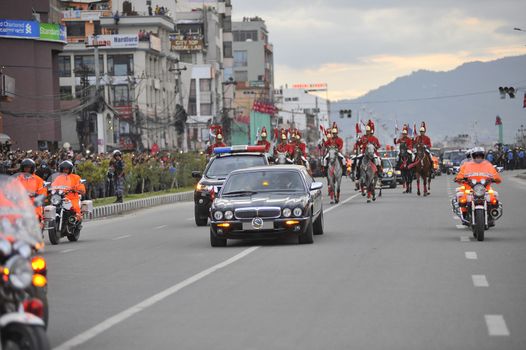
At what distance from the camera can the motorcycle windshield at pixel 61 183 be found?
2558 cm

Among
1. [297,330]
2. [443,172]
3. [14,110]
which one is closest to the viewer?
[297,330]

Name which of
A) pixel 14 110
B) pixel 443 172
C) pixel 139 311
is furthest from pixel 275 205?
pixel 443 172

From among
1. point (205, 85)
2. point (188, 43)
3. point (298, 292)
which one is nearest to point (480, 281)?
point (298, 292)

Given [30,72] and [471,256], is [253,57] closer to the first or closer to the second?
[30,72]

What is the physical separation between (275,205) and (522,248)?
423 centimetres

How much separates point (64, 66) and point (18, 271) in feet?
340

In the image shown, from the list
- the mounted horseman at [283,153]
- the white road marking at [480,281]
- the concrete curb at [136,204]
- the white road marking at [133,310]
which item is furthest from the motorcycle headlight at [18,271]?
the mounted horseman at [283,153]

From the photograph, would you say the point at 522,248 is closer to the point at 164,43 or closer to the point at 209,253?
the point at 209,253

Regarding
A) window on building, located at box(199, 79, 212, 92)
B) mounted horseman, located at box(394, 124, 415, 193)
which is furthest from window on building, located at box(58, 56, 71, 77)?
mounted horseman, located at box(394, 124, 415, 193)

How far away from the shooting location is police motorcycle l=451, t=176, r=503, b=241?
21656 millimetres

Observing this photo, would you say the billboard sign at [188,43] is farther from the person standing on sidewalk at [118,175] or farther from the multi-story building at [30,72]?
the person standing on sidewalk at [118,175]

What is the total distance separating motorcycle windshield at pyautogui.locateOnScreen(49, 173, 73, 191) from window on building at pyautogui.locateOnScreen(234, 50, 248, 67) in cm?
16185

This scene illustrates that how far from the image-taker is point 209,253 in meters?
20.6

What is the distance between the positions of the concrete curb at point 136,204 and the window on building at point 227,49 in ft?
341
